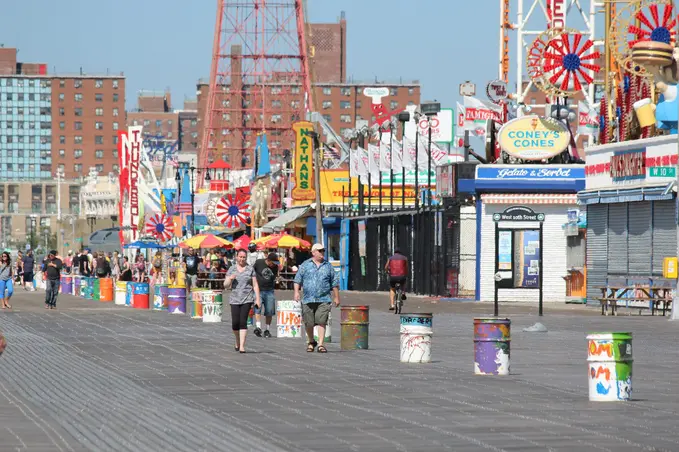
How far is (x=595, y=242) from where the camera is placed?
1626 inches

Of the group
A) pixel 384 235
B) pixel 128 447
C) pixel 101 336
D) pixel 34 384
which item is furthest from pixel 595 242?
pixel 128 447

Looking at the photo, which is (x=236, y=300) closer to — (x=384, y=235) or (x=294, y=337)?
(x=294, y=337)

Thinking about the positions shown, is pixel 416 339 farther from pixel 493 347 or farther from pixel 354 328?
pixel 354 328

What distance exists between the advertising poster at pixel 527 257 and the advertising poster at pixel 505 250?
32 cm

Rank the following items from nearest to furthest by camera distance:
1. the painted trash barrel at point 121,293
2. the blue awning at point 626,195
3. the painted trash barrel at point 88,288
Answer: the blue awning at point 626,195 < the painted trash barrel at point 121,293 < the painted trash barrel at point 88,288

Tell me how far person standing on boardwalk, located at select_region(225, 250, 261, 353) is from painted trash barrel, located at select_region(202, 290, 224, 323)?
30.5 feet

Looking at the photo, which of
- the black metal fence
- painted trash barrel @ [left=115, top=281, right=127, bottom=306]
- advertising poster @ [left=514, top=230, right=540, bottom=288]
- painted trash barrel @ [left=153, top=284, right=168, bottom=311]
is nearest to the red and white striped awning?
the black metal fence

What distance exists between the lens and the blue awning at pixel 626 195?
36875 mm

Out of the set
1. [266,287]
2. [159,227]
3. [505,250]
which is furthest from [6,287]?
[159,227]

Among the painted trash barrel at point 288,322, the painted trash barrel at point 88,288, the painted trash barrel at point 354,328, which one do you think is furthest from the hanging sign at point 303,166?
the painted trash barrel at point 354,328

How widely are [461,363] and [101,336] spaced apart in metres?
9.03

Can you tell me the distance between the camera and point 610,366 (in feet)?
48.5

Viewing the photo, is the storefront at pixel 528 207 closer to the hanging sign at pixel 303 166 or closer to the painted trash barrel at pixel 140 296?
the painted trash barrel at pixel 140 296

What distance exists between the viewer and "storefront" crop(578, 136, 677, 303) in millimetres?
37094
